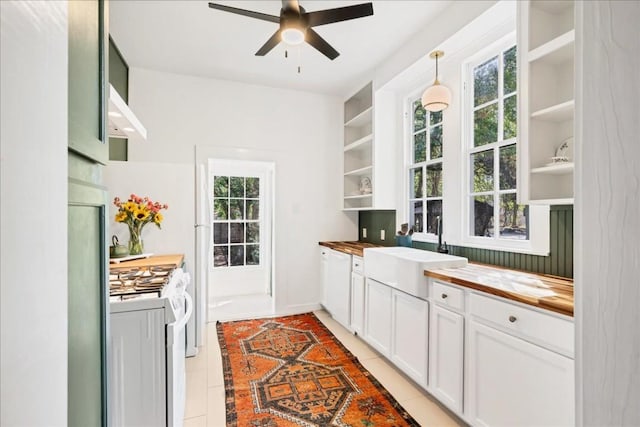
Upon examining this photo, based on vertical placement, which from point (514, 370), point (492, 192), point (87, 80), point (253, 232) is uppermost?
point (87, 80)

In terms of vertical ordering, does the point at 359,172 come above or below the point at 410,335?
above

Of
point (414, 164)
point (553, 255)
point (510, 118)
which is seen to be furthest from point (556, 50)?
point (414, 164)

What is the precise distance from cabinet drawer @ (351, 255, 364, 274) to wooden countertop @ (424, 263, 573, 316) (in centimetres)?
99

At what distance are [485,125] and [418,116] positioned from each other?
898 millimetres

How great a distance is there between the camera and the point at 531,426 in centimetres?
141

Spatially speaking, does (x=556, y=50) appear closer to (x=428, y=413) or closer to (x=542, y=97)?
(x=542, y=97)

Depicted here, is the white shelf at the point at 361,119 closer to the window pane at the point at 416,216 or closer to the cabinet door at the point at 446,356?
the window pane at the point at 416,216

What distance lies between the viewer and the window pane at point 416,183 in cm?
318

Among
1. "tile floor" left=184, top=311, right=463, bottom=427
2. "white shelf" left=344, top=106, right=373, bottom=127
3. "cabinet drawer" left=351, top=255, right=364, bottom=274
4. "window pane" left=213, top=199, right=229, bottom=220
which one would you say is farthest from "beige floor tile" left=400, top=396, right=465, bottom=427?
"window pane" left=213, top=199, right=229, bottom=220

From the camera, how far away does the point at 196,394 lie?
2.20 meters

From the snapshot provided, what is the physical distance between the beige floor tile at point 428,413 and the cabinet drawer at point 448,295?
0.72 meters

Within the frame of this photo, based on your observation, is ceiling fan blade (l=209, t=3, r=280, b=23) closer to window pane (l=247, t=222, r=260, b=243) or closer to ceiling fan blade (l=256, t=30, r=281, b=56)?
ceiling fan blade (l=256, t=30, r=281, b=56)
